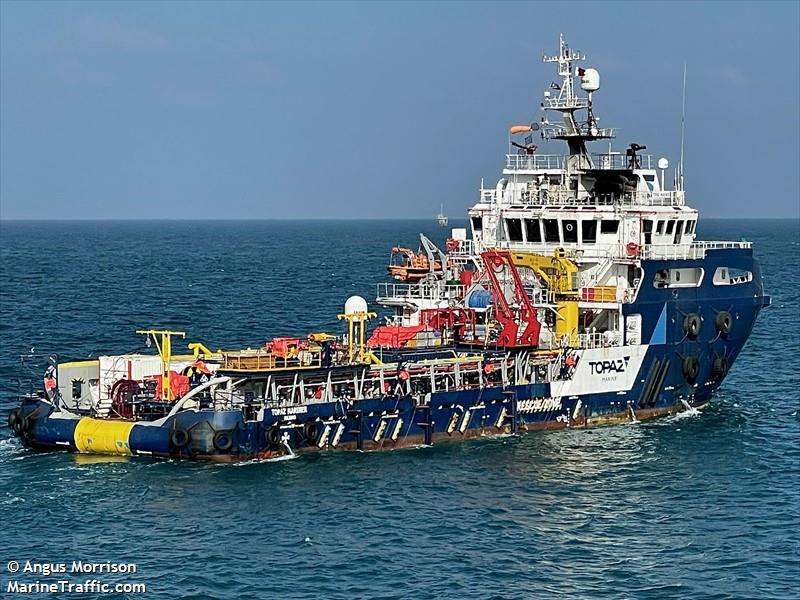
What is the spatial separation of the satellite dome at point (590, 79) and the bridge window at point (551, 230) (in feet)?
18.2

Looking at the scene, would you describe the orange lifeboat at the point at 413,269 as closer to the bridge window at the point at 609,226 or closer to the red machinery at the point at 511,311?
the red machinery at the point at 511,311

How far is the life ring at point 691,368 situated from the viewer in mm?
52125

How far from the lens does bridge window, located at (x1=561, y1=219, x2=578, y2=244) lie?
52.2 m

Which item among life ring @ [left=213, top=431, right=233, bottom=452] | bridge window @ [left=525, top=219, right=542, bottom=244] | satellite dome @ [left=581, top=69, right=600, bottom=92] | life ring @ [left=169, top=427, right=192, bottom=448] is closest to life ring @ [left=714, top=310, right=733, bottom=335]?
bridge window @ [left=525, top=219, right=542, bottom=244]

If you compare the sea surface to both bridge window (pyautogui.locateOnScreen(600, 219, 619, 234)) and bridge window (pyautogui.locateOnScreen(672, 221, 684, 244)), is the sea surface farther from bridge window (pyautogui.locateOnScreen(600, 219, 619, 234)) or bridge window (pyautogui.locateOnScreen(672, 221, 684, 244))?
bridge window (pyautogui.locateOnScreen(600, 219, 619, 234))

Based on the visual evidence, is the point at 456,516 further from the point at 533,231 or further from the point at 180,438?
the point at 533,231

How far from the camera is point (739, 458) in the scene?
45.9m

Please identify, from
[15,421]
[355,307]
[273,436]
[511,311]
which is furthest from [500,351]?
[15,421]

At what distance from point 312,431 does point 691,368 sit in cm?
1619

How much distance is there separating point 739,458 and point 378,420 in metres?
11.8

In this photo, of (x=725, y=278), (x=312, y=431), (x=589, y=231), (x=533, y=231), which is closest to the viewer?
(x=312, y=431)

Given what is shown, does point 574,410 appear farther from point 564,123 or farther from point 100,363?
point 100,363

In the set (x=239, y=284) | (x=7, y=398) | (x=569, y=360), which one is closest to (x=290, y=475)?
(x=569, y=360)

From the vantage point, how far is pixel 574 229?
52.3m
